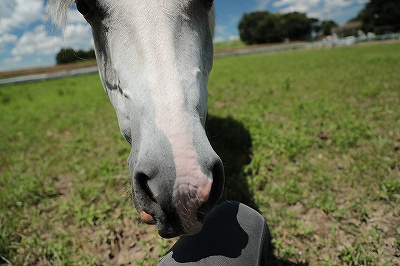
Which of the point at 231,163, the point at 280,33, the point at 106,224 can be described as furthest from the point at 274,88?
the point at 280,33

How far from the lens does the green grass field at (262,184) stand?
214 cm

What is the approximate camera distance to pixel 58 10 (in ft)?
6.89

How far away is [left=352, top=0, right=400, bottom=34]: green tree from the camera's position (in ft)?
152

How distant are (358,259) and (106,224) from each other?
2247 millimetres

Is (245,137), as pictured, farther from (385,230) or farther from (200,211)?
(200,211)

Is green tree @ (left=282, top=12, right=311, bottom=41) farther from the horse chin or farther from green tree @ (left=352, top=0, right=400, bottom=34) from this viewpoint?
the horse chin

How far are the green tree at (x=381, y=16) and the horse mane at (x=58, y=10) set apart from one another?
5566 cm

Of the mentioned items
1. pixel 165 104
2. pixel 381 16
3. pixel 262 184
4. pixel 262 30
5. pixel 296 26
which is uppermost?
pixel 296 26

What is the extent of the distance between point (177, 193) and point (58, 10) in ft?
6.54

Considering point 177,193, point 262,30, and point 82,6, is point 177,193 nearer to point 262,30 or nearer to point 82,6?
point 82,6

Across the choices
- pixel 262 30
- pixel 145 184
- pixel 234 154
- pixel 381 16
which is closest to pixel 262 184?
pixel 234 154

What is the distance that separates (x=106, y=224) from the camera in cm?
252

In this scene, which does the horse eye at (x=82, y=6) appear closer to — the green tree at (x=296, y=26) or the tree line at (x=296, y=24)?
the tree line at (x=296, y=24)

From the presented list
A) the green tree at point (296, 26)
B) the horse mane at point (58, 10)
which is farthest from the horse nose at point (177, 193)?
the green tree at point (296, 26)
